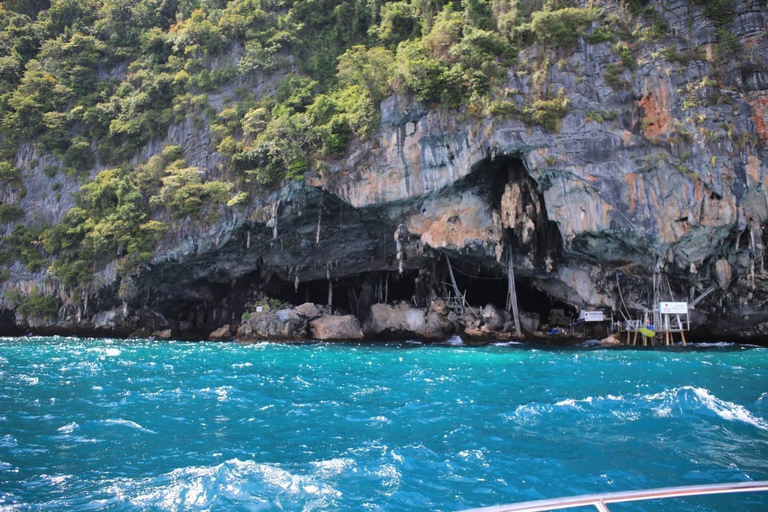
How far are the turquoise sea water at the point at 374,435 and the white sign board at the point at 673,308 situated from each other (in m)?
6.79

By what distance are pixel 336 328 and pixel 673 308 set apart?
15.6 m

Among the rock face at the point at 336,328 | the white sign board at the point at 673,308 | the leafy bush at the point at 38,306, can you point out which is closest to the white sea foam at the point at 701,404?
the white sign board at the point at 673,308

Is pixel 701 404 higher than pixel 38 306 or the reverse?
the reverse

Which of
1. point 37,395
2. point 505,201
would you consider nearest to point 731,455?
point 37,395

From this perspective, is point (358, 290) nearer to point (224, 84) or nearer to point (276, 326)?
point (276, 326)

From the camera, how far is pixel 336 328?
88.9ft

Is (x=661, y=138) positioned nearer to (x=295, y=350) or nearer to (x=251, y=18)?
(x=295, y=350)

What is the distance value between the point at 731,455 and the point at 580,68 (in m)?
19.2

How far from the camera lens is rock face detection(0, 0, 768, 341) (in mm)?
20953

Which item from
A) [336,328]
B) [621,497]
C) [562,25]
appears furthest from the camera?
[336,328]

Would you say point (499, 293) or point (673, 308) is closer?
point (673, 308)

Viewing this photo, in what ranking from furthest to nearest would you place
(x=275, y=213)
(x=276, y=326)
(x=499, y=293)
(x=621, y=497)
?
(x=499, y=293)
(x=276, y=326)
(x=275, y=213)
(x=621, y=497)

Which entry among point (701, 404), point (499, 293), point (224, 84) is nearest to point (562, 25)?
point (499, 293)

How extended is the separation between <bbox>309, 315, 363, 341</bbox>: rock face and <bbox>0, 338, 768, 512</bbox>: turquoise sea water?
11.1 metres
